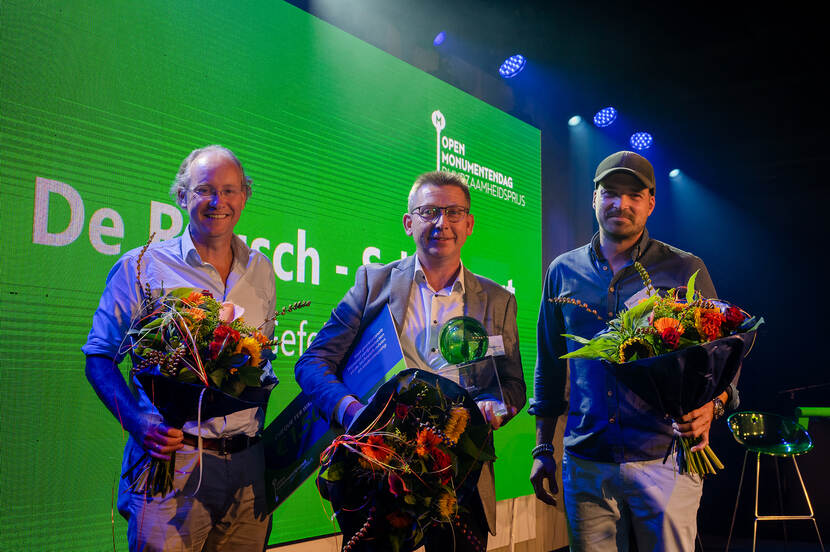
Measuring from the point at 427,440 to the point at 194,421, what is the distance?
2.50 ft

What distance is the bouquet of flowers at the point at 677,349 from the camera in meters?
Answer: 1.85

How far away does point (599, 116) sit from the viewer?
6.48 m

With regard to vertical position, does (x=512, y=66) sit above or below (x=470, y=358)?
above

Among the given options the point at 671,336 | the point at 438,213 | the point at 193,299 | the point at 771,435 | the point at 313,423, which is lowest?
the point at 771,435

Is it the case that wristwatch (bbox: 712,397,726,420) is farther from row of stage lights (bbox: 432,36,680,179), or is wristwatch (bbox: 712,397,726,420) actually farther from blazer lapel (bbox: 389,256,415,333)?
row of stage lights (bbox: 432,36,680,179)

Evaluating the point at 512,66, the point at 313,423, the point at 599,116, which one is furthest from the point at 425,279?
the point at 599,116

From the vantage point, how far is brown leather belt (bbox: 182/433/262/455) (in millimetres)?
2017

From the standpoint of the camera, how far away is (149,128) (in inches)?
117

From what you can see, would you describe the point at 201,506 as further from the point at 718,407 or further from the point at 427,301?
the point at 718,407

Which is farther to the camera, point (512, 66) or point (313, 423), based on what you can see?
point (512, 66)

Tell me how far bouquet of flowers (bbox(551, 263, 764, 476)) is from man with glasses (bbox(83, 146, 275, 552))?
3.61 ft

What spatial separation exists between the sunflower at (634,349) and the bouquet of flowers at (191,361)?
107 cm

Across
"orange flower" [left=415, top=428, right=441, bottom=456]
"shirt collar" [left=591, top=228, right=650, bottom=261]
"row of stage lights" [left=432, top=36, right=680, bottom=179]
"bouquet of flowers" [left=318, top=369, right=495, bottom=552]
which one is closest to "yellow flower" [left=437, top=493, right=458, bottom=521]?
Result: "bouquet of flowers" [left=318, top=369, right=495, bottom=552]

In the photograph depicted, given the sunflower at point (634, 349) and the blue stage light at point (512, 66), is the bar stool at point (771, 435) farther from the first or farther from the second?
the sunflower at point (634, 349)
